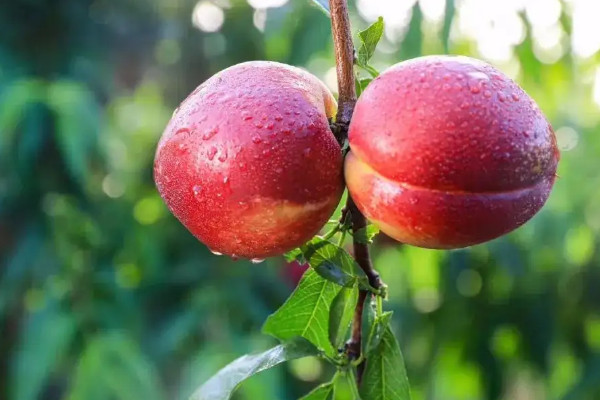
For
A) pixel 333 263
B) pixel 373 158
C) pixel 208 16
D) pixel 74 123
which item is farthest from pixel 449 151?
pixel 208 16

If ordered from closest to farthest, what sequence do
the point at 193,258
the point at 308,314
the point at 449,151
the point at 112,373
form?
the point at 449,151 < the point at 308,314 < the point at 112,373 < the point at 193,258

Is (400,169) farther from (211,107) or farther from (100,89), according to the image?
(100,89)

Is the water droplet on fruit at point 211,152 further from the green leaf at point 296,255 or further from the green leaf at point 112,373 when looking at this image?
the green leaf at point 112,373

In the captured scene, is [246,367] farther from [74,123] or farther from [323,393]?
[74,123]

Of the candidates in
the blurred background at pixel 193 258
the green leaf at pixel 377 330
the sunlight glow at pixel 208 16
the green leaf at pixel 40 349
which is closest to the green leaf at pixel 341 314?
the green leaf at pixel 377 330

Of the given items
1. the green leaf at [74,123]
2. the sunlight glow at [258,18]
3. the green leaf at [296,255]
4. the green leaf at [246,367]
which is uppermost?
the green leaf at [296,255]

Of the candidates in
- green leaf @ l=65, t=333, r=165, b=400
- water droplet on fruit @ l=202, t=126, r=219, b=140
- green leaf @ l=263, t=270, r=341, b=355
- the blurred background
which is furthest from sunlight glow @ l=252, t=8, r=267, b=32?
water droplet on fruit @ l=202, t=126, r=219, b=140

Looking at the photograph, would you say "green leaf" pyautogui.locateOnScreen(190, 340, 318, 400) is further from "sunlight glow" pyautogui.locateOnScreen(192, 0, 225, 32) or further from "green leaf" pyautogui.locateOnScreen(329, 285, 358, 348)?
"sunlight glow" pyautogui.locateOnScreen(192, 0, 225, 32)
